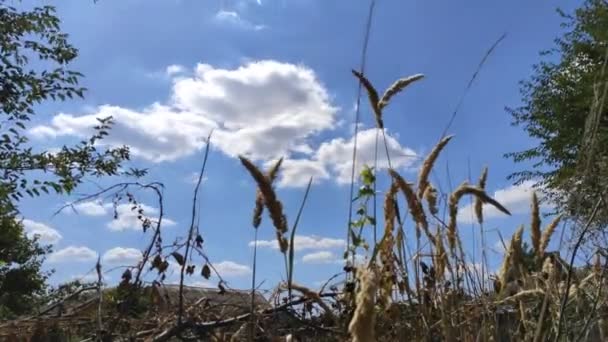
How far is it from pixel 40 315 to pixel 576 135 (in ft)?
48.2

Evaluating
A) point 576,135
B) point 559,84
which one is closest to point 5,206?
point 576,135

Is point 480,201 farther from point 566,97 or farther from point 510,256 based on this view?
point 566,97

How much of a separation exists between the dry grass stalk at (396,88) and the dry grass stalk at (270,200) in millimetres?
583

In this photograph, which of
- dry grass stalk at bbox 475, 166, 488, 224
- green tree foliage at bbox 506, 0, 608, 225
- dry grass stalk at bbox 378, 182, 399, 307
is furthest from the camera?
green tree foliage at bbox 506, 0, 608, 225

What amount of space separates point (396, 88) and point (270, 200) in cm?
67

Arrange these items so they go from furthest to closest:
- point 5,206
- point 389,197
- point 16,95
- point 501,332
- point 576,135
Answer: point 576,135
point 16,95
point 5,206
point 501,332
point 389,197

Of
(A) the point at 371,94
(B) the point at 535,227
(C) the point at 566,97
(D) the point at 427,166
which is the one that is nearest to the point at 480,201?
(B) the point at 535,227

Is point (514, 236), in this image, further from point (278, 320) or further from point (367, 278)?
point (367, 278)

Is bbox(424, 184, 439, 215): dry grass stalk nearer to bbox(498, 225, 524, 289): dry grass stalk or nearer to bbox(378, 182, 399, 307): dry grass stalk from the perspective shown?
bbox(378, 182, 399, 307): dry grass stalk

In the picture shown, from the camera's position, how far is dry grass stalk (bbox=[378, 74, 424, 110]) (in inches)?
73.5

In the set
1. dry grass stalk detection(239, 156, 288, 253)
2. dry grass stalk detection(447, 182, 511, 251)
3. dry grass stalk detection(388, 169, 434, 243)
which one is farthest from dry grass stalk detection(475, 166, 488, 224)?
dry grass stalk detection(239, 156, 288, 253)

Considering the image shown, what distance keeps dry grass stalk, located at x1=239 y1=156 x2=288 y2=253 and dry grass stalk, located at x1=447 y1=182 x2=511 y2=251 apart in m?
0.54

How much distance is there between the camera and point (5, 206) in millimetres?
5465

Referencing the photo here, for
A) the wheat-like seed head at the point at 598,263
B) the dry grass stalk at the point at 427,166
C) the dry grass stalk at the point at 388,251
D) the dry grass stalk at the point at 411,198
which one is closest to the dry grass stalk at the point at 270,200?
the dry grass stalk at the point at 388,251
